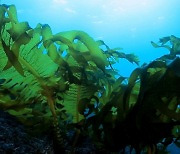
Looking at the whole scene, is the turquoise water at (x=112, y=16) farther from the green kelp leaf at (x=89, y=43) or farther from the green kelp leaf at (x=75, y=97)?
the green kelp leaf at (x=89, y=43)

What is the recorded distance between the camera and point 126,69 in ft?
187

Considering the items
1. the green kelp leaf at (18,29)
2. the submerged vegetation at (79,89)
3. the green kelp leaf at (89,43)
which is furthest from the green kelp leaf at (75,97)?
the green kelp leaf at (18,29)

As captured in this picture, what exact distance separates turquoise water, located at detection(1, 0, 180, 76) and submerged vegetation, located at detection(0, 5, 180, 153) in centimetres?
2470

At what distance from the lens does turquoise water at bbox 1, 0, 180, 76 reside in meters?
26.8

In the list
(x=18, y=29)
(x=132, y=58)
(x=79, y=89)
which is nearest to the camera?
(x=18, y=29)

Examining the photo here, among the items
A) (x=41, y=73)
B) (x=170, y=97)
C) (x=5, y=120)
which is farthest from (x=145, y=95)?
(x=5, y=120)

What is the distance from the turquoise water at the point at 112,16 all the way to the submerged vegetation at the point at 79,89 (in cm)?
2470

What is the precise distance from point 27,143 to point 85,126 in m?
0.42

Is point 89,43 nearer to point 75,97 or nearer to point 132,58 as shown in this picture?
point 75,97

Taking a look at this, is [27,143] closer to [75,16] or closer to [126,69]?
[75,16]

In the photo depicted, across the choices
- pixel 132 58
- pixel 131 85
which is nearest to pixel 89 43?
pixel 131 85

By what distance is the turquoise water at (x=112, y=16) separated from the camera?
2684 centimetres

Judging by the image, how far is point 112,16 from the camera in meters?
30.2

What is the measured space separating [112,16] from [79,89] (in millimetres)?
30060
